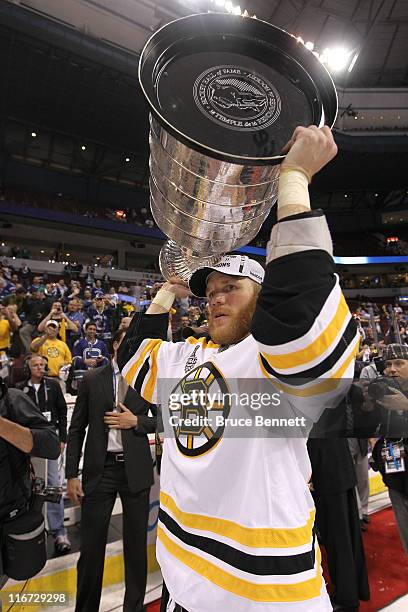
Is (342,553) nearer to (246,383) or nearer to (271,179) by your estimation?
(246,383)

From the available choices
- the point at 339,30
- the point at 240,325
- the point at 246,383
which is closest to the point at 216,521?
the point at 246,383

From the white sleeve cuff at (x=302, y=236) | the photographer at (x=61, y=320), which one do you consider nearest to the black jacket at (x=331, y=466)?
the white sleeve cuff at (x=302, y=236)

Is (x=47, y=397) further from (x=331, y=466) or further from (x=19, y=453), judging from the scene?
(x=331, y=466)

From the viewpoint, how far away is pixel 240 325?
1080mm

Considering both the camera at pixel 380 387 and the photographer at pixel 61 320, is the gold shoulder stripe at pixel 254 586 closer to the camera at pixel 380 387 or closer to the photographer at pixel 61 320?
the camera at pixel 380 387

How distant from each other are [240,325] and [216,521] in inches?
19.5

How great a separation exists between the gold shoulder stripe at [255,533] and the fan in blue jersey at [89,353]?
376 cm

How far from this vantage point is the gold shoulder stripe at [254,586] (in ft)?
2.57

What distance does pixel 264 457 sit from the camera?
86cm

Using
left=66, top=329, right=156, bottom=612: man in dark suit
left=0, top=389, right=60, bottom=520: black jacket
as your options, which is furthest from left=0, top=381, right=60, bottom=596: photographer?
left=66, top=329, right=156, bottom=612: man in dark suit

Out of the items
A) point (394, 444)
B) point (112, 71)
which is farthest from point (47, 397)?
point (112, 71)

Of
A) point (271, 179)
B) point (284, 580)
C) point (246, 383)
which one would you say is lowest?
point (284, 580)

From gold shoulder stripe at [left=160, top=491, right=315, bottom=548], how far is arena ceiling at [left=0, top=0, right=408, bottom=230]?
282 inches

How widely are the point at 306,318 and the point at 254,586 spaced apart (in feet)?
1.97
